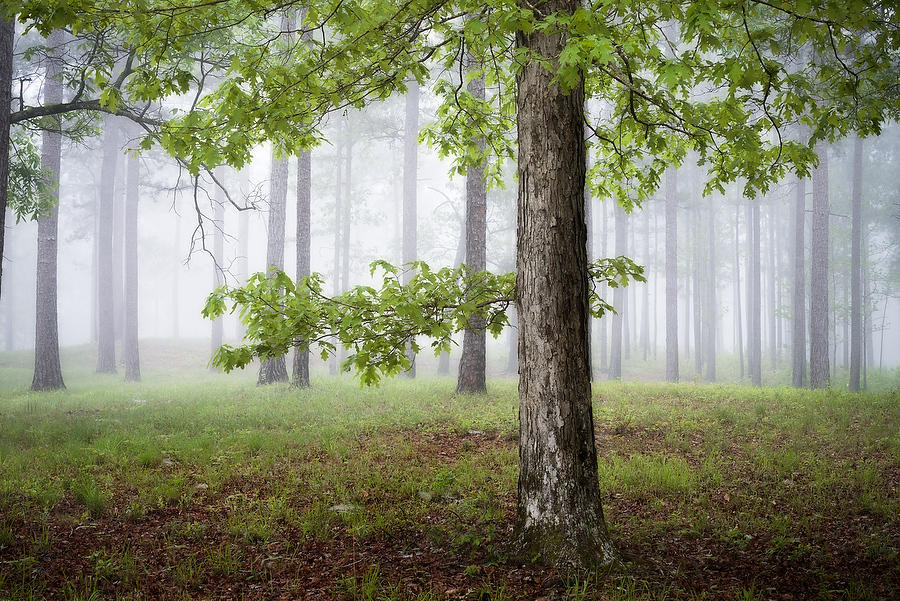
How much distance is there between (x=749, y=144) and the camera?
4.36 meters

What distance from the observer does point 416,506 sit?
17.2 ft

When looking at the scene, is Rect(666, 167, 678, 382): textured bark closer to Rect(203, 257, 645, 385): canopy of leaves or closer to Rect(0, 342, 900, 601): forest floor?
Rect(0, 342, 900, 601): forest floor

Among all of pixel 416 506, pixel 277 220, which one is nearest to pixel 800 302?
pixel 277 220

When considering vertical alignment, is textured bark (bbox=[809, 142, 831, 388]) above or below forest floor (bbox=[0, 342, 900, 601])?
above

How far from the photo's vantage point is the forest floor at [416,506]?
3824 mm

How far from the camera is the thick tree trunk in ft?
12.9

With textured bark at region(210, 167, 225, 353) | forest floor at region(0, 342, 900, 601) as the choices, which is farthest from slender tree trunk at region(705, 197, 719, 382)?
textured bark at region(210, 167, 225, 353)

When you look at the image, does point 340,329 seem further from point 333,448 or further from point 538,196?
point 333,448

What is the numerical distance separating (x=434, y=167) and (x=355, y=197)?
20.0 meters

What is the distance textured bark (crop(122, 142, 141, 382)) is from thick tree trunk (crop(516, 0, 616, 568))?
67.2 feet

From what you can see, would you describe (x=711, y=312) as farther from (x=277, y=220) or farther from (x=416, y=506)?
(x=416, y=506)

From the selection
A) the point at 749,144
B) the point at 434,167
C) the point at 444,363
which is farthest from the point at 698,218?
the point at 749,144

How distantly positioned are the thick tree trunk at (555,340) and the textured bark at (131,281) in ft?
67.2

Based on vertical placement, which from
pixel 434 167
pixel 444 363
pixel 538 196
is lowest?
pixel 444 363
